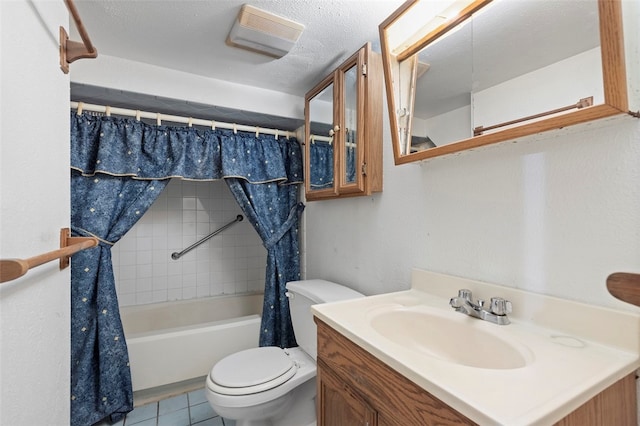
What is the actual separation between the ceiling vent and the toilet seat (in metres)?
1.63

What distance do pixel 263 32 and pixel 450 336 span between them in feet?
4.94

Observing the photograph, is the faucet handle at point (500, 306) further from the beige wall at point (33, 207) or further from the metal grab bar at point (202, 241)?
the metal grab bar at point (202, 241)

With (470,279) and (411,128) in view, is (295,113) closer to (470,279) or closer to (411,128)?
(411,128)

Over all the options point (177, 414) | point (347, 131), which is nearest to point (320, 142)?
point (347, 131)

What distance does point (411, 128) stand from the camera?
1168 millimetres

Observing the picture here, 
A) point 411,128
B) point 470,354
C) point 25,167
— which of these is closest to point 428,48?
point 411,128

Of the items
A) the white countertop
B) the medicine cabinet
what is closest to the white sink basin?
the white countertop

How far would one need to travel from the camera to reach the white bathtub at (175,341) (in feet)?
5.98

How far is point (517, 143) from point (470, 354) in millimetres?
654

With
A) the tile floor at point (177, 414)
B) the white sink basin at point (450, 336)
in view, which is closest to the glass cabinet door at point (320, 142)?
the white sink basin at point (450, 336)

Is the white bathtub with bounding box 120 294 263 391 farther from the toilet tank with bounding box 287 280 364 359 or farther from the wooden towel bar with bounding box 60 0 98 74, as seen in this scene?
the wooden towel bar with bounding box 60 0 98 74

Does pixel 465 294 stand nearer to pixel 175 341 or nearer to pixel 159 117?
pixel 175 341

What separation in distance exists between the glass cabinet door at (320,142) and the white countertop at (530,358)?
0.95m

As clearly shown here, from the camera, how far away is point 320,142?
185 centimetres
